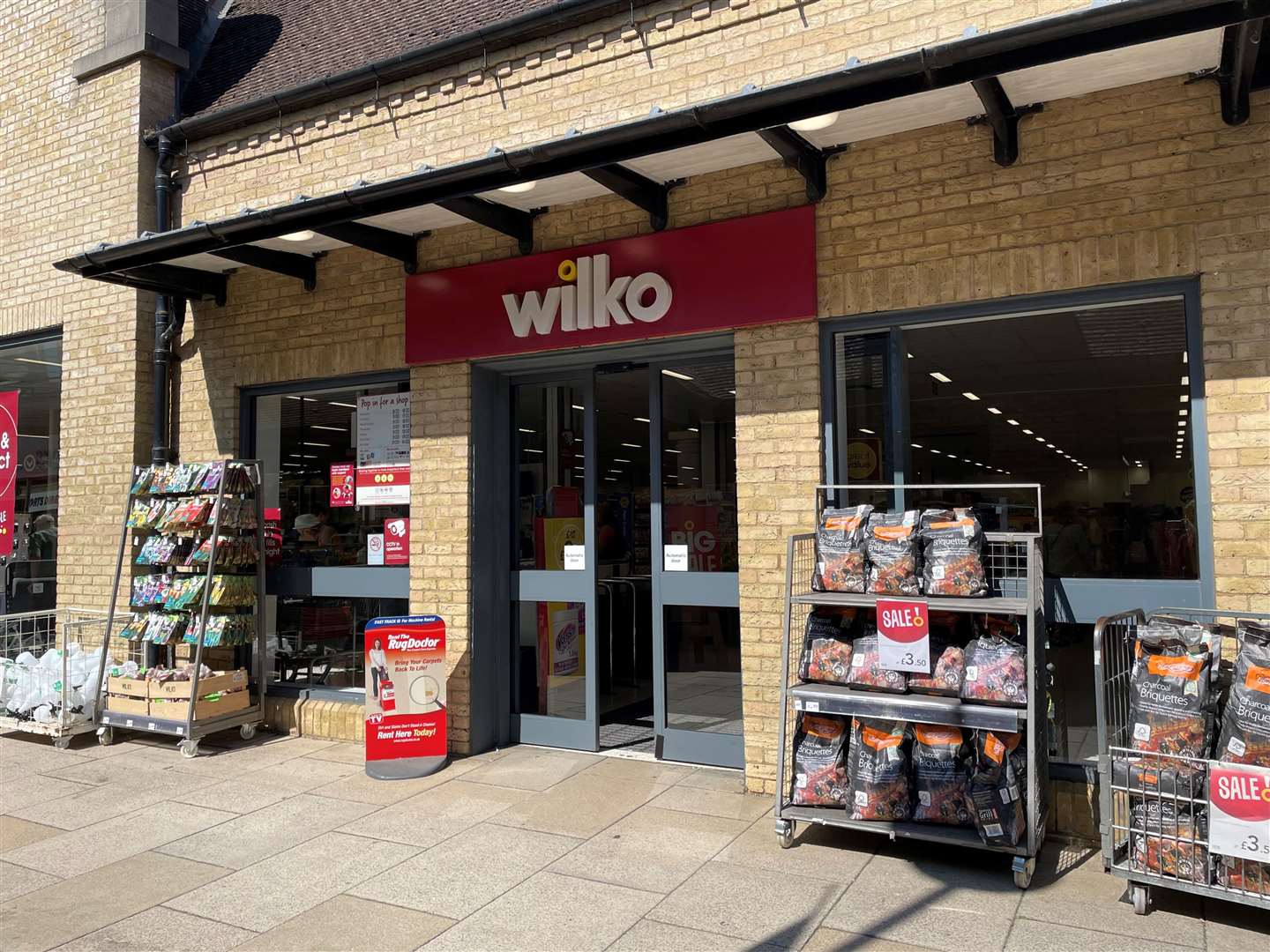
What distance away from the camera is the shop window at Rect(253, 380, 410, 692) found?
7.29 m

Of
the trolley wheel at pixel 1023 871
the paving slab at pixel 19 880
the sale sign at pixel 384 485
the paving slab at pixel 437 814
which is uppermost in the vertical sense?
the sale sign at pixel 384 485

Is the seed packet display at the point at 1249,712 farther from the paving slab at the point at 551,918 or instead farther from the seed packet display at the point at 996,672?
the paving slab at the point at 551,918

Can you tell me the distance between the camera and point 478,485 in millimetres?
6840

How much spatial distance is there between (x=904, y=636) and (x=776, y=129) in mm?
2699

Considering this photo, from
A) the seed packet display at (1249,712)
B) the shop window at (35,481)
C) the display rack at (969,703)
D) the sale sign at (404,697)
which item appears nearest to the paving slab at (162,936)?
the sale sign at (404,697)

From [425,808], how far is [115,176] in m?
6.40

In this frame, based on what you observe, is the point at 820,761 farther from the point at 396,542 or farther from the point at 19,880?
the point at 19,880

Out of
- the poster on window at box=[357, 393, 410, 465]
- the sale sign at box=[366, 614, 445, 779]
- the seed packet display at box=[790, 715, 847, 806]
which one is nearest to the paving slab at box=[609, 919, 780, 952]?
the seed packet display at box=[790, 715, 847, 806]

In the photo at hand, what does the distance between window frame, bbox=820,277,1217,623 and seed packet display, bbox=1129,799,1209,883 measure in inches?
44.1

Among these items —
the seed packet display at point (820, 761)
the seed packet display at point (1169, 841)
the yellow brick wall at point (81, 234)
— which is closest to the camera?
the seed packet display at point (1169, 841)

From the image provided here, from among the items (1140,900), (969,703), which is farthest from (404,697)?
(1140,900)

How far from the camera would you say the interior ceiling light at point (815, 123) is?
15.3 feet

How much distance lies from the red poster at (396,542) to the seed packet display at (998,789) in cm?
437

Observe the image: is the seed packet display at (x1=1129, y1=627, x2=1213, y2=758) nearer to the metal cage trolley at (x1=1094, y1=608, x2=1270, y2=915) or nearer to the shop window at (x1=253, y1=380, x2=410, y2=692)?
the metal cage trolley at (x1=1094, y1=608, x2=1270, y2=915)
